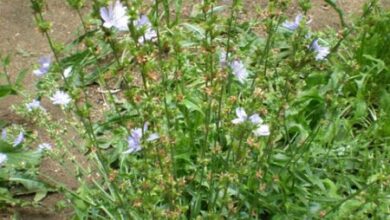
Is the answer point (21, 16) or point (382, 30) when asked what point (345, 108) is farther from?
point (21, 16)

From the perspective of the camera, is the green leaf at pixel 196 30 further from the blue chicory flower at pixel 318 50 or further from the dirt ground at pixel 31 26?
the blue chicory flower at pixel 318 50

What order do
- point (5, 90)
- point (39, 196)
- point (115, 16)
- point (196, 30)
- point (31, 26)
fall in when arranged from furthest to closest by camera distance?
point (31, 26) → point (196, 30) → point (5, 90) → point (39, 196) → point (115, 16)

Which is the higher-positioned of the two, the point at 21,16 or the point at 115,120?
the point at 21,16

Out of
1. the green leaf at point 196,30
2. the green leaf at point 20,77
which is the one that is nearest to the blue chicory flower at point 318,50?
the green leaf at point 196,30

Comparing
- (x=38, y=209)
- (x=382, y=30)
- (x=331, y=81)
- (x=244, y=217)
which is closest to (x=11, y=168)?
(x=38, y=209)

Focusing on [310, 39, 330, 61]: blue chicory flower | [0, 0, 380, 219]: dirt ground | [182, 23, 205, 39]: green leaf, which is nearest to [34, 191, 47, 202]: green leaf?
[0, 0, 380, 219]: dirt ground

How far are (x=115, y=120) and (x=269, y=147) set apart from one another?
30.0 inches

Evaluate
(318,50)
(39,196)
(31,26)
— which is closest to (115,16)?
(318,50)

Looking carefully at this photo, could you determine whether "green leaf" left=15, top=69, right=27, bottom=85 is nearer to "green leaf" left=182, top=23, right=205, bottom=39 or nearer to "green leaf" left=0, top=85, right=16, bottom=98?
"green leaf" left=0, top=85, right=16, bottom=98

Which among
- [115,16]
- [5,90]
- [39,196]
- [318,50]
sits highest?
[115,16]

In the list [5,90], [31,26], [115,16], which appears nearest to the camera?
[115,16]

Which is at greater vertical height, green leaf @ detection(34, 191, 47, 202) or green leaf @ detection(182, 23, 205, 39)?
green leaf @ detection(182, 23, 205, 39)

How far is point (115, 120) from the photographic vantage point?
255 centimetres

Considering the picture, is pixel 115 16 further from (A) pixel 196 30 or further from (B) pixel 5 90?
(A) pixel 196 30
